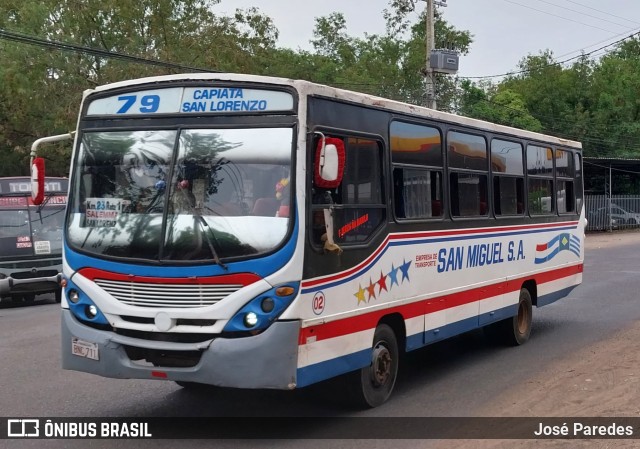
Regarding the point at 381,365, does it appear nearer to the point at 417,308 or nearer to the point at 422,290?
the point at 417,308

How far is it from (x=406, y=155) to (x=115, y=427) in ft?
12.5

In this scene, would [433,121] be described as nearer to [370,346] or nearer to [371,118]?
[371,118]

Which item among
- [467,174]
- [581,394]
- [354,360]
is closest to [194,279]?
[354,360]

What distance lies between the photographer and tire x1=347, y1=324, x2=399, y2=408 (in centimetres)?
750

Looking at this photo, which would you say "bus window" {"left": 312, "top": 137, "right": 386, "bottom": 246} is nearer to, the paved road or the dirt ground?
the paved road

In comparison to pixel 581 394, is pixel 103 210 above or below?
above

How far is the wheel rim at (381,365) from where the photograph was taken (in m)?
7.71

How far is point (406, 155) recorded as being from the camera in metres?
8.42

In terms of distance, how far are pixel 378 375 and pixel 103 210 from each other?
2.94 m

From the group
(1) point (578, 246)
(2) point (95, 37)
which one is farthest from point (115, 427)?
(2) point (95, 37)

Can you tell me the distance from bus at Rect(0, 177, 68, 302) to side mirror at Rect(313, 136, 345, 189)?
1278 cm

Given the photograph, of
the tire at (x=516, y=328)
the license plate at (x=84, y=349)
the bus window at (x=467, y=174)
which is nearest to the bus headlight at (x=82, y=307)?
the license plate at (x=84, y=349)

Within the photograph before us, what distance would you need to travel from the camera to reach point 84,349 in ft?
22.7

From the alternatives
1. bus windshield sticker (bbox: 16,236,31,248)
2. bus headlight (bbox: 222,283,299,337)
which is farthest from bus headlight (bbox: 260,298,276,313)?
bus windshield sticker (bbox: 16,236,31,248)
